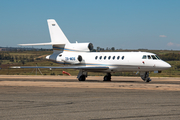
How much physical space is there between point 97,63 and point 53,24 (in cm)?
914

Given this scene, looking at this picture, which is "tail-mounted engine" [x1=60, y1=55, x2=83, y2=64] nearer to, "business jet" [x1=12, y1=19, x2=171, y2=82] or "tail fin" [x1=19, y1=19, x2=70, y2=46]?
"business jet" [x1=12, y1=19, x2=171, y2=82]

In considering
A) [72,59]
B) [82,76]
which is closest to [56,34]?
[72,59]

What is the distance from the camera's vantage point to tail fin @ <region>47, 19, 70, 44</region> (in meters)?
40.0

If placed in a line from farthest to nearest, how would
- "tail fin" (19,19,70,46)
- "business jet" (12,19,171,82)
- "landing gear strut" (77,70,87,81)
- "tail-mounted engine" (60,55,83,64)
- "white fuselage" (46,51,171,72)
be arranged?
"tail fin" (19,19,70,46) < "tail-mounted engine" (60,55,83,64) < "landing gear strut" (77,70,87,81) < "business jet" (12,19,171,82) < "white fuselage" (46,51,171,72)

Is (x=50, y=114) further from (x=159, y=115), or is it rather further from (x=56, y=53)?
(x=56, y=53)

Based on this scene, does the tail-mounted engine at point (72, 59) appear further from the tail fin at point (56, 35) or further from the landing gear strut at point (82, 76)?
the tail fin at point (56, 35)

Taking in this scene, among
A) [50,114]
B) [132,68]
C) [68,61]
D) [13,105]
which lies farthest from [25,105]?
[68,61]

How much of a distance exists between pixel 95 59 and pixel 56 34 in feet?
23.8

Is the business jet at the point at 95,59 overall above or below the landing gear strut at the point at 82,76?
above

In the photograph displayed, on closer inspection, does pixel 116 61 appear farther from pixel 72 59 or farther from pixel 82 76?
pixel 72 59

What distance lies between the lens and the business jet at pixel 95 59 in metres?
32.7

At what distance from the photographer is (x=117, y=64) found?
34531 mm

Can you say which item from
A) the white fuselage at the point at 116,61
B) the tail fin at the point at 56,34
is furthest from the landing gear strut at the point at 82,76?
the tail fin at the point at 56,34

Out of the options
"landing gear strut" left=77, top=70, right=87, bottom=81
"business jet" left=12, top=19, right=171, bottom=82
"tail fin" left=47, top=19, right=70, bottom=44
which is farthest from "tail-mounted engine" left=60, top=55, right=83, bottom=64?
"tail fin" left=47, top=19, right=70, bottom=44
